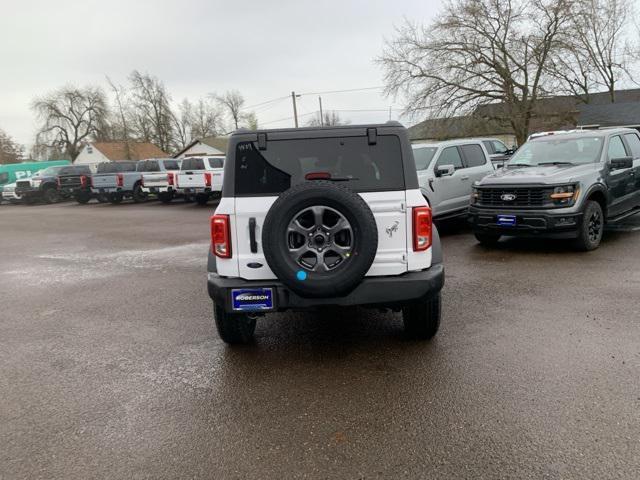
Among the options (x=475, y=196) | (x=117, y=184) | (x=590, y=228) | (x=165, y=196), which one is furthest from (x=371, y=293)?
(x=117, y=184)

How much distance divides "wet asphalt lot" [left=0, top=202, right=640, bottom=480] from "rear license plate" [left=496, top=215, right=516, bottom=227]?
3.58 feet

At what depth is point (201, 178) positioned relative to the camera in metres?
18.5

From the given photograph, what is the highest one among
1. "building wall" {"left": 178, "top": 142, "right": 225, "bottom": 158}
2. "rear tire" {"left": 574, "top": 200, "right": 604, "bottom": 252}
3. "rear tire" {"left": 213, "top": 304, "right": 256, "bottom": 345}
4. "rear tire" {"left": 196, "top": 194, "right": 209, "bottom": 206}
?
"building wall" {"left": 178, "top": 142, "right": 225, "bottom": 158}

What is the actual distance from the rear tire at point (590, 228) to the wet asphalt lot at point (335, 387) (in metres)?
0.77

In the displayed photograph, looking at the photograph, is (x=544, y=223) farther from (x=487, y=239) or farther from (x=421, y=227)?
(x=421, y=227)

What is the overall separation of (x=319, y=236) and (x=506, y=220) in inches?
193

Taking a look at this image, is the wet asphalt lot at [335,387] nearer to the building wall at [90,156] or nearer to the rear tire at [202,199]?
the rear tire at [202,199]

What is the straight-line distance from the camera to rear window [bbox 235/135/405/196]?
150 inches

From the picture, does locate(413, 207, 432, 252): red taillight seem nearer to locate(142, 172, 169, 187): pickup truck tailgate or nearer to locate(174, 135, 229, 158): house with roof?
locate(142, 172, 169, 187): pickup truck tailgate

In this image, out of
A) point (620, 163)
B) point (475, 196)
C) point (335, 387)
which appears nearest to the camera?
point (335, 387)

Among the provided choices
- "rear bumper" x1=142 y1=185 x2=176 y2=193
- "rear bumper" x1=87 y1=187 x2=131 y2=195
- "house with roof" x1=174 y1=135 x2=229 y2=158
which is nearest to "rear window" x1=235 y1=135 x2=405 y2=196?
"rear bumper" x1=142 y1=185 x2=176 y2=193

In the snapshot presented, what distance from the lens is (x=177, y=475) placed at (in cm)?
264

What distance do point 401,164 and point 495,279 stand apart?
3163 mm

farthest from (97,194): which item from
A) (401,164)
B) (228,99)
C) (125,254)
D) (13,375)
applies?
(228,99)
